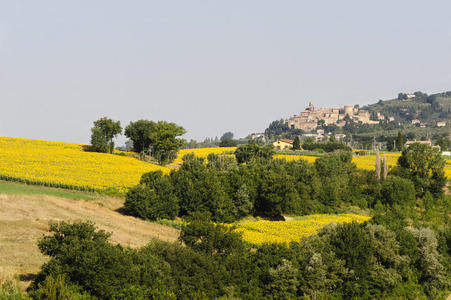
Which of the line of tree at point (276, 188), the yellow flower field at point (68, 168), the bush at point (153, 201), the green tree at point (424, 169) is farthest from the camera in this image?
the green tree at point (424, 169)

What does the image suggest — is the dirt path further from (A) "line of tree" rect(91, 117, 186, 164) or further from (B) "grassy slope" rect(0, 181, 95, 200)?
(A) "line of tree" rect(91, 117, 186, 164)

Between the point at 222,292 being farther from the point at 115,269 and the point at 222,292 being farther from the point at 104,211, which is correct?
the point at 104,211

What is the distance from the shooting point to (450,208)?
7100 centimetres

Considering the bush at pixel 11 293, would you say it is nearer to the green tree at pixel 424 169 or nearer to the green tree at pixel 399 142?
the green tree at pixel 424 169

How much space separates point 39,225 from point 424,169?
6531 cm

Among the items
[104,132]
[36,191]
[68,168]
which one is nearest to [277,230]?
[36,191]

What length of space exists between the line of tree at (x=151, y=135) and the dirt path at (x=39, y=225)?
35482mm

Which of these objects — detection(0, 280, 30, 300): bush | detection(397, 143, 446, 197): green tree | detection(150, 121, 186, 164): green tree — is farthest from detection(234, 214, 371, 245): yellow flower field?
detection(150, 121, 186, 164): green tree

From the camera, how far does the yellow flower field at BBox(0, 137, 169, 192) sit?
5956cm

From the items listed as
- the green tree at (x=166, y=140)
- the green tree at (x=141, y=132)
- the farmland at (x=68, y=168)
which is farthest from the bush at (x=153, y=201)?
the green tree at (x=141, y=132)

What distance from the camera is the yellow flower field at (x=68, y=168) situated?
5956 centimetres

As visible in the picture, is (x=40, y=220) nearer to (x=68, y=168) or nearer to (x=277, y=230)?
(x=277, y=230)

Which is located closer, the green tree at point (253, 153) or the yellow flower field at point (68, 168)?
the yellow flower field at point (68, 168)

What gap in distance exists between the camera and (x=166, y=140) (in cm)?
9062
